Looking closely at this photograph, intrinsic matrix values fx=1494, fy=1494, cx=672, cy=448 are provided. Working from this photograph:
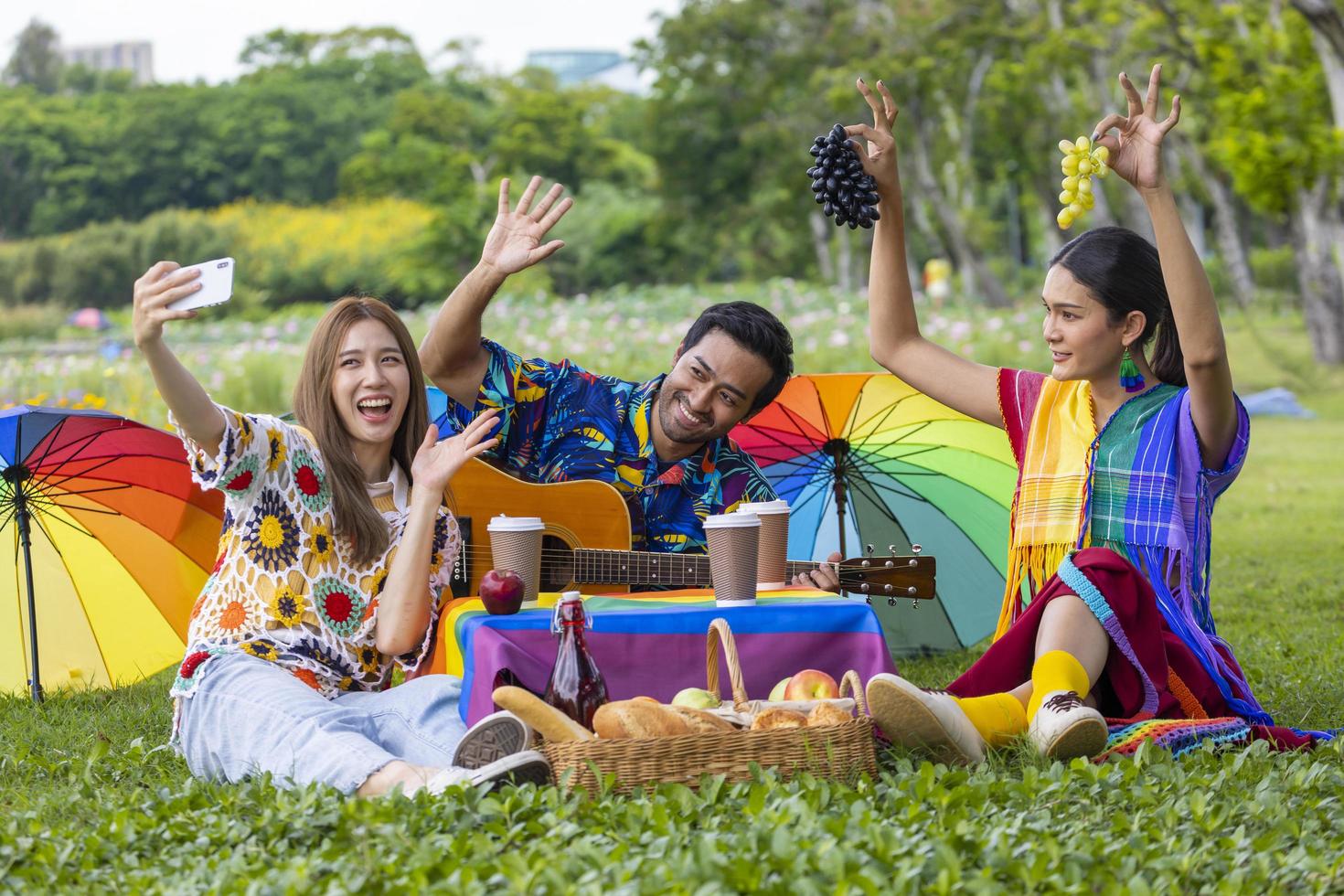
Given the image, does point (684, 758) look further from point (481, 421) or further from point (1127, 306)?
point (1127, 306)

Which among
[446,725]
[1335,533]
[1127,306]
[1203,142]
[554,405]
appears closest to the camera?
[446,725]

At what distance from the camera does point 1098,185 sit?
84.1 feet

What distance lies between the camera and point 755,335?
14.6 feet

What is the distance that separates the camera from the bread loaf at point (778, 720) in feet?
10.9

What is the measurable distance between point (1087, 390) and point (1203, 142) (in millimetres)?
21814

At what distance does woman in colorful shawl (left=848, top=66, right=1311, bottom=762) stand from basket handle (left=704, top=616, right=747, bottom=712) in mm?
368

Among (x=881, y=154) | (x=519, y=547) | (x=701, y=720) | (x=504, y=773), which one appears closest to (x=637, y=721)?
(x=701, y=720)

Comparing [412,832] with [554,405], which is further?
[554,405]

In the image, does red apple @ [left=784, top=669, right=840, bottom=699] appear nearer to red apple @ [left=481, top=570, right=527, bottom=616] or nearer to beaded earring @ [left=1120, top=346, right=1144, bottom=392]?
red apple @ [left=481, top=570, right=527, bottom=616]

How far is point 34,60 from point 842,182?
50.5 m

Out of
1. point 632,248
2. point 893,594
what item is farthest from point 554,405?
point 632,248

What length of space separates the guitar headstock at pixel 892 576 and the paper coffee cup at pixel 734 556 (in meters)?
0.63

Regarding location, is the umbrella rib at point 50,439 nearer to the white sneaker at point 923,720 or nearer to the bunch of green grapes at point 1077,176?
the white sneaker at point 923,720

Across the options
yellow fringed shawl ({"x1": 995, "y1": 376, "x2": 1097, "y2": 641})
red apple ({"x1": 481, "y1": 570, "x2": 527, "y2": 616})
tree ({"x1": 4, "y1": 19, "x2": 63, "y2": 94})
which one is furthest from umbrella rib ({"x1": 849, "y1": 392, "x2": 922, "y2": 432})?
tree ({"x1": 4, "y1": 19, "x2": 63, "y2": 94})
